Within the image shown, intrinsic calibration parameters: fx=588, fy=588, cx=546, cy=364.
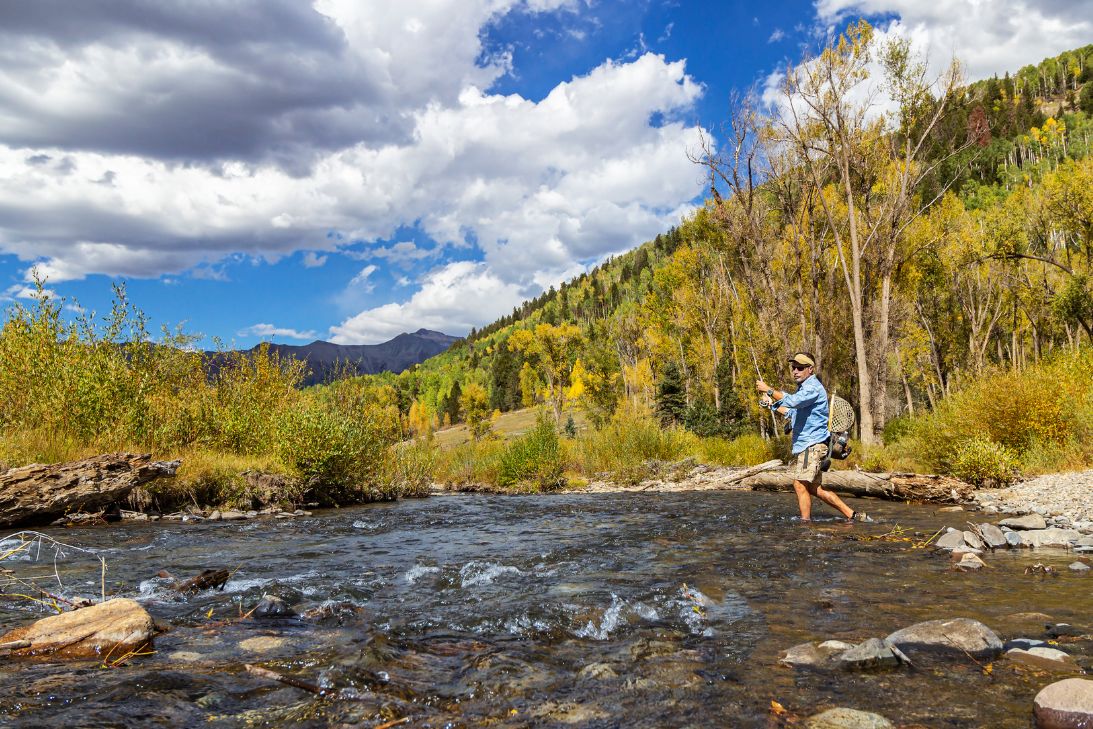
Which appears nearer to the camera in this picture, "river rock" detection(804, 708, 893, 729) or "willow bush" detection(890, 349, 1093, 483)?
"river rock" detection(804, 708, 893, 729)

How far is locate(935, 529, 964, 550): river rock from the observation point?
7.41 metres

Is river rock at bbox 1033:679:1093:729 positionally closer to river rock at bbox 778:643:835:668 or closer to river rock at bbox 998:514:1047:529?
river rock at bbox 778:643:835:668

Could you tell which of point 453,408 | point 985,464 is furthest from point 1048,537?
point 453,408

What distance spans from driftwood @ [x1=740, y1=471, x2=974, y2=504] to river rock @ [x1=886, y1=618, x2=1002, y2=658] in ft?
31.3

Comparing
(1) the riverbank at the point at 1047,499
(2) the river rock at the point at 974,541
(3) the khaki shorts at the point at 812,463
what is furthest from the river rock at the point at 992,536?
(3) the khaki shorts at the point at 812,463

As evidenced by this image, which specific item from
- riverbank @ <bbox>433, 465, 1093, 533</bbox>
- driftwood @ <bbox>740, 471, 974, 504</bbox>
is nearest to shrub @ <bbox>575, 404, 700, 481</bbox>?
riverbank @ <bbox>433, 465, 1093, 533</bbox>

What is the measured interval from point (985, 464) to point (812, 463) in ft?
20.4

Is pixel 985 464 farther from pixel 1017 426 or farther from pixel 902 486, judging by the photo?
pixel 1017 426

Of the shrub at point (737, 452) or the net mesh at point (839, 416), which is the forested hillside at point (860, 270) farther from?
the net mesh at point (839, 416)

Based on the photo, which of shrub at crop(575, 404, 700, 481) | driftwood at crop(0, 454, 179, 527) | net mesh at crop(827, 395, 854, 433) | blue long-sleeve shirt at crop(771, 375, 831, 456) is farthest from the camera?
shrub at crop(575, 404, 700, 481)

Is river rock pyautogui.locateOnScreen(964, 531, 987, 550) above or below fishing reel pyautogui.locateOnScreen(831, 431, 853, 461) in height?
below

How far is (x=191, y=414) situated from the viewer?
15.7m

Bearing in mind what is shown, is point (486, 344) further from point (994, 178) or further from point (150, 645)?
point (150, 645)

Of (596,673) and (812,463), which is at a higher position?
(812,463)
